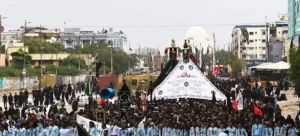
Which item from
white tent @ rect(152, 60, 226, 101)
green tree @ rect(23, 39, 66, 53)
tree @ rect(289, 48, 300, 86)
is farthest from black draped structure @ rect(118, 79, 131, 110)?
green tree @ rect(23, 39, 66, 53)

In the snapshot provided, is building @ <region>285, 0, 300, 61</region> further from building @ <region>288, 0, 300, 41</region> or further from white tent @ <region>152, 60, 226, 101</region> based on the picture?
white tent @ <region>152, 60, 226, 101</region>

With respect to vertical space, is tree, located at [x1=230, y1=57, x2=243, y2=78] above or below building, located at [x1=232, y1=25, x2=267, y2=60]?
below

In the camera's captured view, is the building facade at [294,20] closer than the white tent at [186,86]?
No

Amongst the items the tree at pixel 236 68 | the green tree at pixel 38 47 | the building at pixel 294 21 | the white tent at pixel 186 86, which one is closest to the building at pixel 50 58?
the green tree at pixel 38 47

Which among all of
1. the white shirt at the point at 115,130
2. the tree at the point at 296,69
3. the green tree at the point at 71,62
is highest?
the tree at the point at 296,69

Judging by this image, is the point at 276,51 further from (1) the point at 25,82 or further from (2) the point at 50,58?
(1) the point at 25,82

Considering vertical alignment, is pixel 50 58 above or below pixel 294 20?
below

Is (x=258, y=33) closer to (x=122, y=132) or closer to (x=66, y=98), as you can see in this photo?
(x=66, y=98)

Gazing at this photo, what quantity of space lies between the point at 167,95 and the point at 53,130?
42.3ft

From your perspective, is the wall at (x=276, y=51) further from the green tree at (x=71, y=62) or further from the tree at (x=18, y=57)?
the tree at (x=18, y=57)

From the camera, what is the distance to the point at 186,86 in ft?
110

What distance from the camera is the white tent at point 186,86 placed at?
3331cm

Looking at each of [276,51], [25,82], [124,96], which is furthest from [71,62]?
[124,96]

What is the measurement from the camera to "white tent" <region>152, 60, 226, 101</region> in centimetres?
3331
